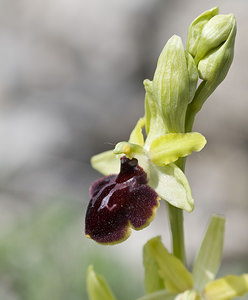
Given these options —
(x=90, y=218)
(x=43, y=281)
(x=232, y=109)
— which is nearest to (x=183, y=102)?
(x=90, y=218)

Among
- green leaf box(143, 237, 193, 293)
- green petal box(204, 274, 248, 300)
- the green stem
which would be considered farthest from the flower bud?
green petal box(204, 274, 248, 300)

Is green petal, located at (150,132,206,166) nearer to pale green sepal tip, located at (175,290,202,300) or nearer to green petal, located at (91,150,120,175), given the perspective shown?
green petal, located at (91,150,120,175)

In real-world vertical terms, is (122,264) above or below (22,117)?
below

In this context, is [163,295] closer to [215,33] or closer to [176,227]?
[176,227]

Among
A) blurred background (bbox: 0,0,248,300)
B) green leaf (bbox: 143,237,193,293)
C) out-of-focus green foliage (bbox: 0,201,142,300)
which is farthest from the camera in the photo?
blurred background (bbox: 0,0,248,300)

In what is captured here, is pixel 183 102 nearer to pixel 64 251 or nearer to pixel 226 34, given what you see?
pixel 226 34

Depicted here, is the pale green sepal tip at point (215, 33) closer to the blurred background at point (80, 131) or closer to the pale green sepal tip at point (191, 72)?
the pale green sepal tip at point (191, 72)
